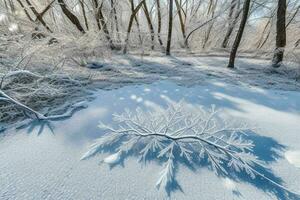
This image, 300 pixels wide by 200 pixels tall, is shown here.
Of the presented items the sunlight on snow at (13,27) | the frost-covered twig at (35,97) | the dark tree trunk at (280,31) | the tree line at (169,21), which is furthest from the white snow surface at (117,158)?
the tree line at (169,21)

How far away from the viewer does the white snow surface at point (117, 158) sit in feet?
6.16

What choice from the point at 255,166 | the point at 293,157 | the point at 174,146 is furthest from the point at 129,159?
the point at 293,157

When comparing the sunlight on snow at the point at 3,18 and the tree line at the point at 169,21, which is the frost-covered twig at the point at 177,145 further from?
the sunlight on snow at the point at 3,18

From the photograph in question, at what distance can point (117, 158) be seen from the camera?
2273 millimetres

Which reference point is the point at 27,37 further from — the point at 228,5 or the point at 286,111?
the point at 228,5

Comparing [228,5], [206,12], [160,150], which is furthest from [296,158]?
[206,12]

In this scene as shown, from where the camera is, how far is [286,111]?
3447 millimetres

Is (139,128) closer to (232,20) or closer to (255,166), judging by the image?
(255,166)

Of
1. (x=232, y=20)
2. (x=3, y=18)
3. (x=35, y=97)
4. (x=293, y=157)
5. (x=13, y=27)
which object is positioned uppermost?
(x=3, y=18)

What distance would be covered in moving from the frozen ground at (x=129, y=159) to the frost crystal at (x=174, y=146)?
0.32 feet

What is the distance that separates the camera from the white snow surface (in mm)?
1877

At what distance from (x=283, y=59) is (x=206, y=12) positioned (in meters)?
10.4

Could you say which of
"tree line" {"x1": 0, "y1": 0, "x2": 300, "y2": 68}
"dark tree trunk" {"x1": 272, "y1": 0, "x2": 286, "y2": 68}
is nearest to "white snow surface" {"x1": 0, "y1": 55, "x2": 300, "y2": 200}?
"dark tree trunk" {"x1": 272, "y1": 0, "x2": 286, "y2": 68}

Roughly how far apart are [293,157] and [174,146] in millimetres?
1176
